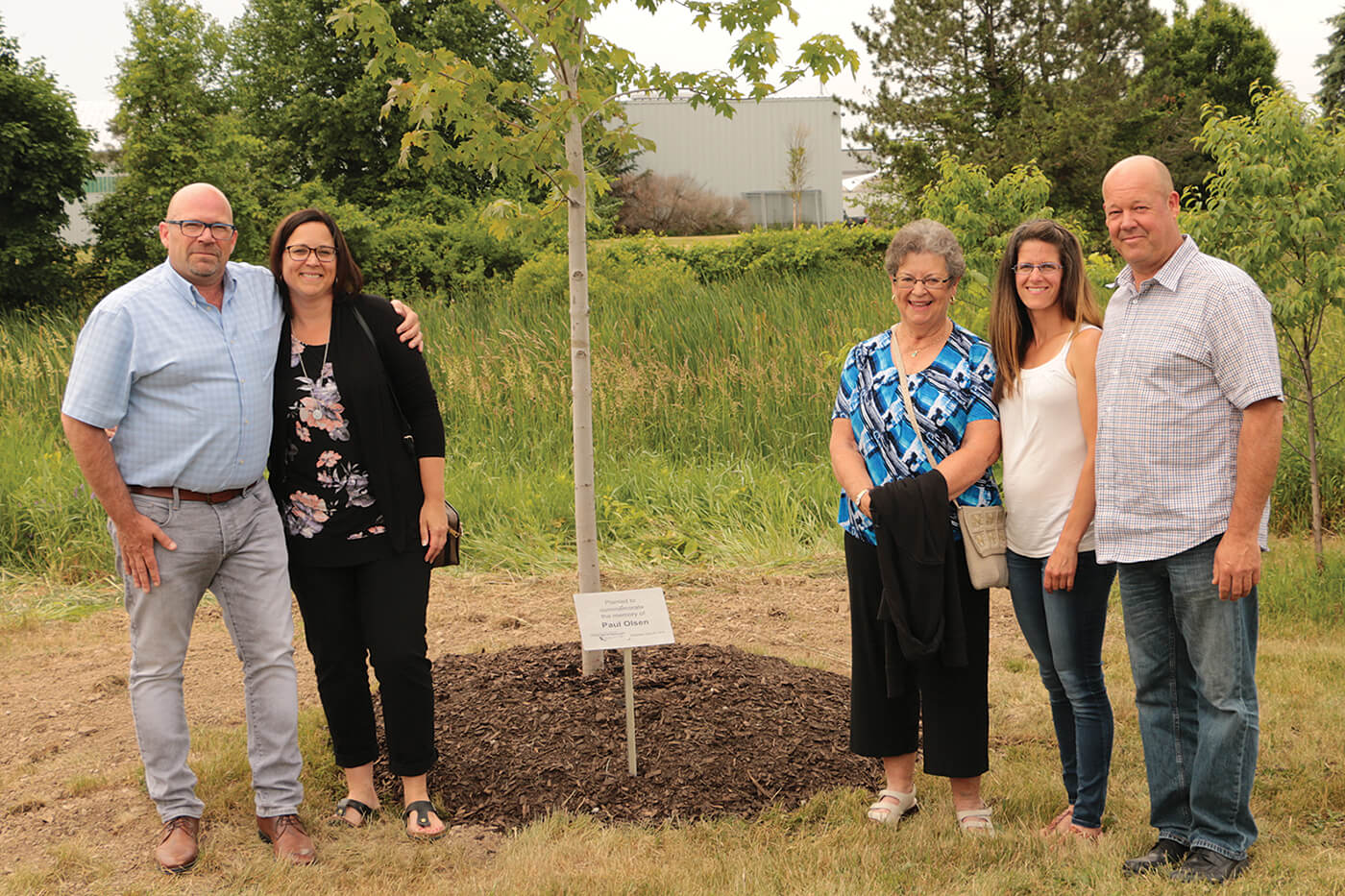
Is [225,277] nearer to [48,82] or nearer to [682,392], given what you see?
[682,392]

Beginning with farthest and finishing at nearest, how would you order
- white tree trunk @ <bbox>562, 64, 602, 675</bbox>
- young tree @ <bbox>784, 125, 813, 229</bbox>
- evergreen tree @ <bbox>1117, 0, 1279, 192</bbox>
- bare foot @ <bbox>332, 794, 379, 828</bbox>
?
young tree @ <bbox>784, 125, 813, 229</bbox> → evergreen tree @ <bbox>1117, 0, 1279, 192</bbox> → white tree trunk @ <bbox>562, 64, 602, 675</bbox> → bare foot @ <bbox>332, 794, 379, 828</bbox>

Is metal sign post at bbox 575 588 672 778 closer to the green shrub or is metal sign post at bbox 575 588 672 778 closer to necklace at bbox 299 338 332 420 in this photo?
necklace at bbox 299 338 332 420

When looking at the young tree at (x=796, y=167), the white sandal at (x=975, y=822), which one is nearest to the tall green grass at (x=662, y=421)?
the white sandal at (x=975, y=822)

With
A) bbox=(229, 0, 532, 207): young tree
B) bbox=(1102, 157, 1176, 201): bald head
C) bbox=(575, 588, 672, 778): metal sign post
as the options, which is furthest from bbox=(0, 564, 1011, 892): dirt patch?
bbox=(229, 0, 532, 207): young tree

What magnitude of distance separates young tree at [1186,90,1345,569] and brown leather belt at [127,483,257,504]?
Result: 16.9 feet

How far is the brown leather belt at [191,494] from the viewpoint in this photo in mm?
3455

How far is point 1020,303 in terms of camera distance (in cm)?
347

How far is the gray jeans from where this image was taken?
348 centimetres

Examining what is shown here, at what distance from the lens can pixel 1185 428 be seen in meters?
3.10

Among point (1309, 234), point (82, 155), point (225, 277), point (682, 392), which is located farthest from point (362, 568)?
point (82, 155)

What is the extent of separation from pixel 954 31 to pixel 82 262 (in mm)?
19433

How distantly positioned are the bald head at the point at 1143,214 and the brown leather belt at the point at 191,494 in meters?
2.75

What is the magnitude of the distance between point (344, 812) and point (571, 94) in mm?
2718

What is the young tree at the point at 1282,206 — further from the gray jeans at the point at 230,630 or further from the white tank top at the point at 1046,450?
the gray jeans at the point at 230,630
